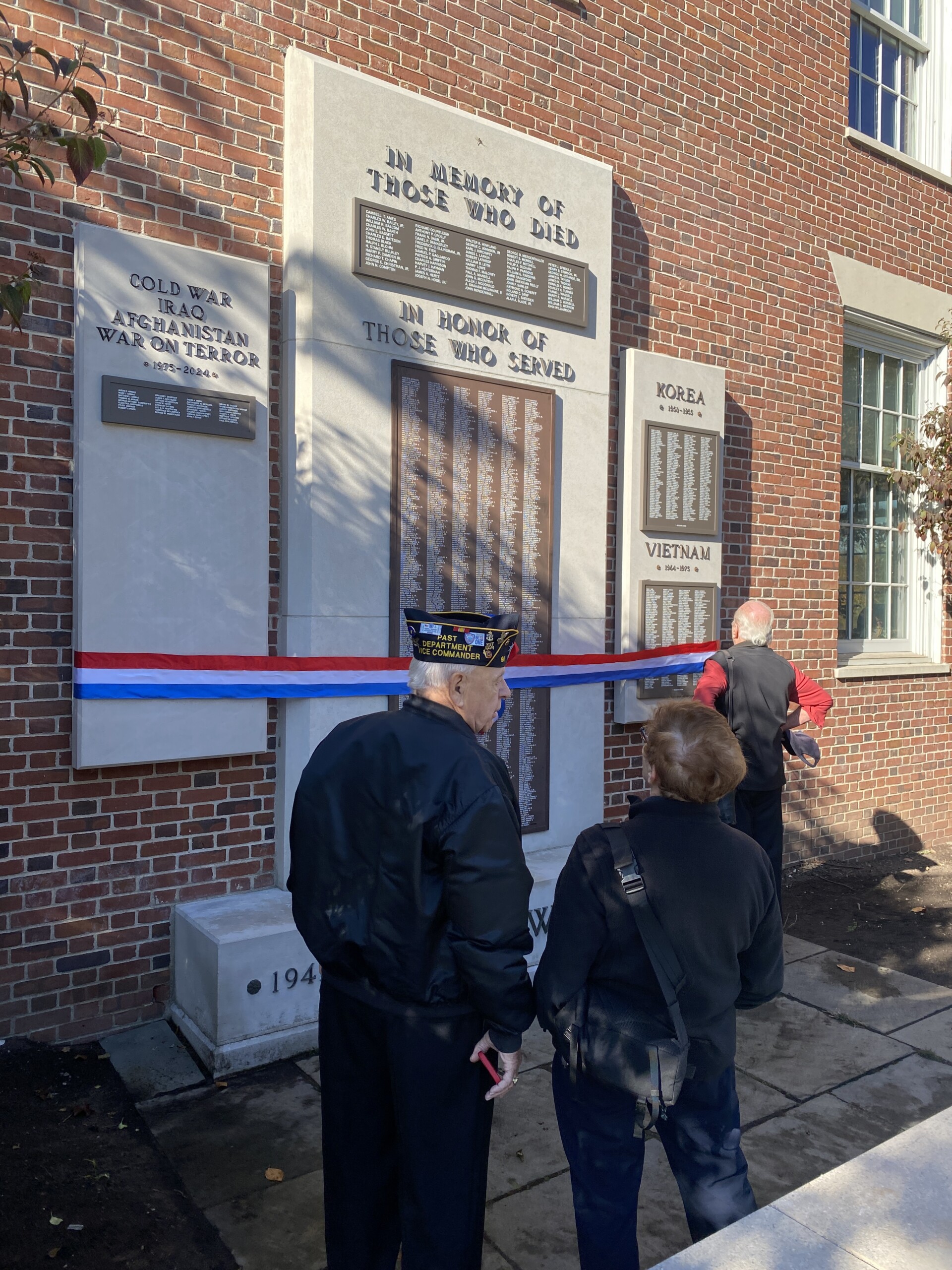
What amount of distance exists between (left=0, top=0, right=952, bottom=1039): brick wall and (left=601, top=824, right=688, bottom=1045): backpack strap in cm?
286

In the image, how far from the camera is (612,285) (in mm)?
6469

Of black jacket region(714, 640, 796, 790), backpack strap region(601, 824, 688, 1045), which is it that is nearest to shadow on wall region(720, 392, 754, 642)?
black jacket region(714, 640, 796, 790)

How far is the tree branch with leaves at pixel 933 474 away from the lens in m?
8.66

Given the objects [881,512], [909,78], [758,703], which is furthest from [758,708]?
[909,78]

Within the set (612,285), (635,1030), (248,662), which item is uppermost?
(612,285)

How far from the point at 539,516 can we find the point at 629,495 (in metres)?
0.92

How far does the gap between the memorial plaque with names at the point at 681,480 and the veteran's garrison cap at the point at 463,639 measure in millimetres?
4039

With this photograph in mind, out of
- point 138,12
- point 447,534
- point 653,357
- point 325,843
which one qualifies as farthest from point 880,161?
point 325,843

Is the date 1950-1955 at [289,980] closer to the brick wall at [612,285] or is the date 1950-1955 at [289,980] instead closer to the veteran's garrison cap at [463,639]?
the brick wall at [612,285]

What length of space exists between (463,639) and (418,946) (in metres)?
0.75

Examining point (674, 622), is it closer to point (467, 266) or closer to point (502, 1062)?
point (467, 266)

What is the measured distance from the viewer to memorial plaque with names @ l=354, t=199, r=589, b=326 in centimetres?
496

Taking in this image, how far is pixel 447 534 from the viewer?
17.4ft

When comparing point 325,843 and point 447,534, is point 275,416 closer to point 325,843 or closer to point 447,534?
point 447,534
